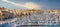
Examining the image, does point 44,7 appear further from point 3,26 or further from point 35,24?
point 3,26

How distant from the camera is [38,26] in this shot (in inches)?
65.1

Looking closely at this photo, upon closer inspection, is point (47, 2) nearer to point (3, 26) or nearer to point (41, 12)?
point (41, 12)

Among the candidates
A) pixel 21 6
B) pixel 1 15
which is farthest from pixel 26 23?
pixel 1 15

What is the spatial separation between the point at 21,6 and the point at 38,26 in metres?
0.36

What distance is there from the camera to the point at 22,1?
5.46 ft

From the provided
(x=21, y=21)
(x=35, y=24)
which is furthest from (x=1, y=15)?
(x=35, y=24)

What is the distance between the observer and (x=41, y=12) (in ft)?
5.41

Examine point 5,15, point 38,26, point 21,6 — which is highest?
point 21,6

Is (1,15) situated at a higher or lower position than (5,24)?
higher

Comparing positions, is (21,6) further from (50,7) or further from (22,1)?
(50,7)

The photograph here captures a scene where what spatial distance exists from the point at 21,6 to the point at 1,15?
298 millimetres

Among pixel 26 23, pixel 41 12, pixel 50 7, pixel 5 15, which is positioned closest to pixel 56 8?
pixel 50 7

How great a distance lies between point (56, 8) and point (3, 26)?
0.75 meters

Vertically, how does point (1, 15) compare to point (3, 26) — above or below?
above
